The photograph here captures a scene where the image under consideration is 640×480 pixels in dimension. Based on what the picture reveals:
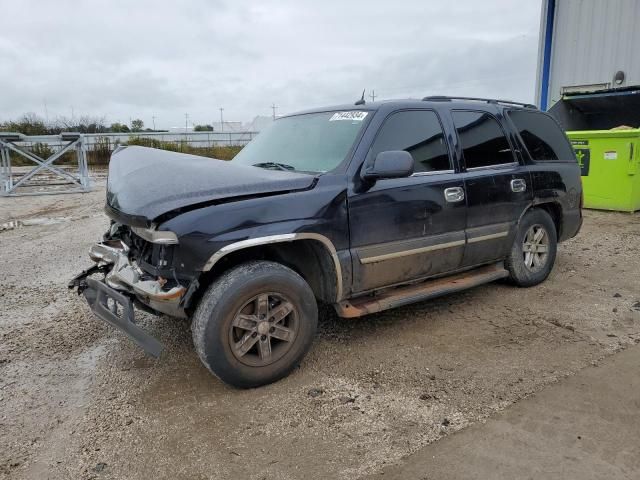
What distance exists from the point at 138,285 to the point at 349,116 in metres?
2.02

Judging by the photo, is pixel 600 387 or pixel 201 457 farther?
pixel 600 387

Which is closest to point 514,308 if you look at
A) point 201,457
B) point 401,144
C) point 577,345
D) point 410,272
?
point 577,345

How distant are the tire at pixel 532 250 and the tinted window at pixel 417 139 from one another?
1230 mm

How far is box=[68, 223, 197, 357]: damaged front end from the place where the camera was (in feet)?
9.56

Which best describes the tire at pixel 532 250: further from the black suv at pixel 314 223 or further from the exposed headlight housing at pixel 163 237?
the exposed headlight housing at pixel 163 237

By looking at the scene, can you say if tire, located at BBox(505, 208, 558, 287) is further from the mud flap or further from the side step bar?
the mud flap

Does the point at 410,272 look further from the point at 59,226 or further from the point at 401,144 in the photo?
the point at 59,226

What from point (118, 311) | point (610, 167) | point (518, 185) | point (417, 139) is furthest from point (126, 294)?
point (610, 167)

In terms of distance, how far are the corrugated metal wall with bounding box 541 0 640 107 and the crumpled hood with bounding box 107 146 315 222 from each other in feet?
26.9

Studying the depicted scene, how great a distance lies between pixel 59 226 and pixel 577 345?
834 centimetres

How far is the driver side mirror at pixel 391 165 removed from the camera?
337 cm

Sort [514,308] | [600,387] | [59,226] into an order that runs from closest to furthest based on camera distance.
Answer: [600,387] < [514,308] < [59,226]

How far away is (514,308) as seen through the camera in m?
4.45

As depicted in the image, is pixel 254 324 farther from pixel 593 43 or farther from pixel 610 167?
pixel 593 43
